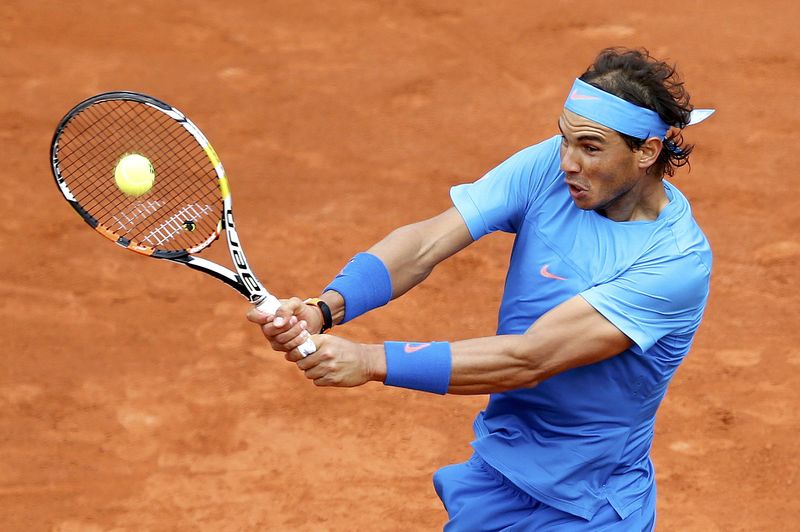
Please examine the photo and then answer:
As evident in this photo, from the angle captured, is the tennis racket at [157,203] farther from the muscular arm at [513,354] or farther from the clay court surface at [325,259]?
the clay court surface at [325,259]

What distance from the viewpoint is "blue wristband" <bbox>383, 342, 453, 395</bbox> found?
3.67 meters

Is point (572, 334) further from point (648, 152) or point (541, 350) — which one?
point (648, 152)

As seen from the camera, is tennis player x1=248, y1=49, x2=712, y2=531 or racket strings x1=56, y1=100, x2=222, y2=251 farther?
racket strings x1=56, y1=100, x2=222, y2=251

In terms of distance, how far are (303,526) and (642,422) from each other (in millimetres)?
2269

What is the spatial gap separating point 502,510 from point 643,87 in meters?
1.52

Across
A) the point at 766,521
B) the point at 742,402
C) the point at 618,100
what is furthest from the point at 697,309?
the point at 742,402

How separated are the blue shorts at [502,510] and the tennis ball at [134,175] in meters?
1.48

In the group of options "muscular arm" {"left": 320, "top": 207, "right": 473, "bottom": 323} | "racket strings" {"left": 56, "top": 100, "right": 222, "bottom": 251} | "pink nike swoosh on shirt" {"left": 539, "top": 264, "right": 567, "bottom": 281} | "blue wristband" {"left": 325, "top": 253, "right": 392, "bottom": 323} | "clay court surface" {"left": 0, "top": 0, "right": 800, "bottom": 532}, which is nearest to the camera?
"pink nike swoosh on shirt" {"left": 539, "top": 264, "right": 567, "bottom": 281}

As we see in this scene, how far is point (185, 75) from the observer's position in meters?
9.34

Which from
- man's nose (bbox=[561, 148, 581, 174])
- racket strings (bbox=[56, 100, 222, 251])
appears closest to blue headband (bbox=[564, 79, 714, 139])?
man's nose (bbox=[561, 148, 581, 174])

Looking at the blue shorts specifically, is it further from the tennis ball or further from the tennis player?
the tennis ball

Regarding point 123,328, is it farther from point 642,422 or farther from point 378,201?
point 642,422

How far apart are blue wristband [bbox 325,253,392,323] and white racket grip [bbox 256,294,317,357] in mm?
267

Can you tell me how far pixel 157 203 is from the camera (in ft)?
14.7
